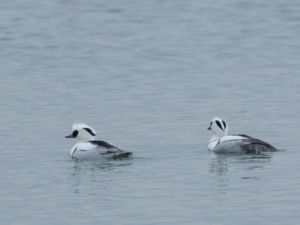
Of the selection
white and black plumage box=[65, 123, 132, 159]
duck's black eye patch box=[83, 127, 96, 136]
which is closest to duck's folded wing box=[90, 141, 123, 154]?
white and black plumage box=[65, 123, 132, 159]

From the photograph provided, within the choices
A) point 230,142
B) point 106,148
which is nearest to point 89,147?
point 106,148

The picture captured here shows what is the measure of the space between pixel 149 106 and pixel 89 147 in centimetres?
517

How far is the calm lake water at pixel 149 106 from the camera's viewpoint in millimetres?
23594

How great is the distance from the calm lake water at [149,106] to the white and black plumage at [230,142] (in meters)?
0.24

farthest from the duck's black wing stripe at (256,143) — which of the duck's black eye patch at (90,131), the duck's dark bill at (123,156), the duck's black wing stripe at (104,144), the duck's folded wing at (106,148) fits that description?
the duck's black eye patch at (90,131)

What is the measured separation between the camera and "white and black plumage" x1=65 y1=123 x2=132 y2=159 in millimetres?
27898

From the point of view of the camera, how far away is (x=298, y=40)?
45375 millimetres

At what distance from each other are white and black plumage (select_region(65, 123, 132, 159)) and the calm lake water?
0.25 metres

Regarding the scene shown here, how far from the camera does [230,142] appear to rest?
2891 cm

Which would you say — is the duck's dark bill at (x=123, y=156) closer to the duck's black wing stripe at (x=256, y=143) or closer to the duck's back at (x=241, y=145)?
the duck's back at (x=241, y=145)

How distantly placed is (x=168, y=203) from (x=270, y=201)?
1641mm

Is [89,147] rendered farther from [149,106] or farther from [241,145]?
[149,106]

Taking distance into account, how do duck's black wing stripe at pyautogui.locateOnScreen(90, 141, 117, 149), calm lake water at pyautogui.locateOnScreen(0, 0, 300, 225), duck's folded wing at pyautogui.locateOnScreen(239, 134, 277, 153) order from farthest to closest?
duck's black wing stripe at pyautogui.locateOnScreen(90, 141, 117, 149) < duck's folded wing at pyautogui.locateOnScreen(239, 134, 277, 153) < calm lake water at pyautogui.locateOnScreen(0, 0, 300, 225)

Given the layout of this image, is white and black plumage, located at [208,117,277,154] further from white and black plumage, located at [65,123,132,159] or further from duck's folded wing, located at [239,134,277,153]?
white and black plumage, located at [65,123,132,159]
